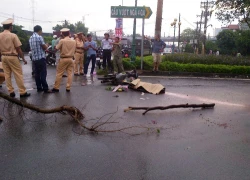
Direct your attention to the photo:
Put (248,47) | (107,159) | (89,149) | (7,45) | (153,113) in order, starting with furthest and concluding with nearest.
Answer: (248,47) → (7,45) → (153,113) → (89,149) → (107,159)

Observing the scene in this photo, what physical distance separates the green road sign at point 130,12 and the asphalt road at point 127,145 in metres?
6.17

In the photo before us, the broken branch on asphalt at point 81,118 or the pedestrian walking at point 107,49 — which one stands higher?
the pedestrian walking at point 107,49

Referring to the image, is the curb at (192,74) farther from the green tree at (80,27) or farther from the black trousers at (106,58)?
the green tree at (80,27)

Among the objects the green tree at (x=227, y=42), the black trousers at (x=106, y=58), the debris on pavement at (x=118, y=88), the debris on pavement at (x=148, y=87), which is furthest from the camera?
the green tree at (x=227, y=42)

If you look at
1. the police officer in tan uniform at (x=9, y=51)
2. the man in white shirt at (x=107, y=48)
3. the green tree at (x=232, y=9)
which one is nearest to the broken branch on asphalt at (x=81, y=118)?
the police officer in tan uniform at (x=9, y=51)

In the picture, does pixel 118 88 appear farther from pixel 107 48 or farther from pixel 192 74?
pixel 192 74

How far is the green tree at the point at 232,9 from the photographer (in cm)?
1816

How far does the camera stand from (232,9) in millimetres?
19391

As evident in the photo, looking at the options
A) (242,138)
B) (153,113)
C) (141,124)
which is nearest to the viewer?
(242,138)

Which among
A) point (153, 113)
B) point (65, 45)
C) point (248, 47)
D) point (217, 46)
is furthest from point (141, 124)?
point (217, 46)

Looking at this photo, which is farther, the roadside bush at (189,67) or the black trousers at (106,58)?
the roadside bush at (189,67)

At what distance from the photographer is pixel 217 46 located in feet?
155

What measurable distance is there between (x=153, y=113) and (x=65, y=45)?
3.48 m

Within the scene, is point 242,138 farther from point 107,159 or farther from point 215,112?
point 107,159
